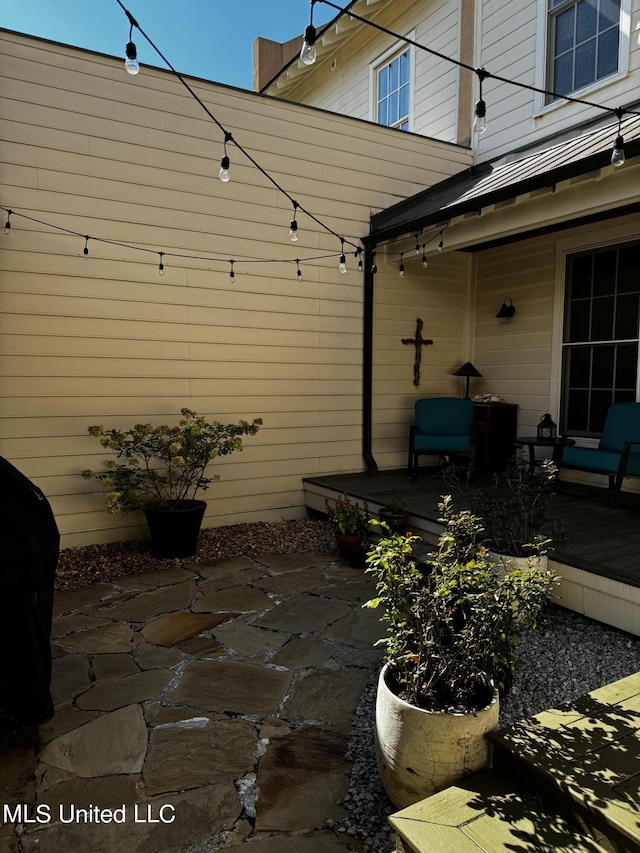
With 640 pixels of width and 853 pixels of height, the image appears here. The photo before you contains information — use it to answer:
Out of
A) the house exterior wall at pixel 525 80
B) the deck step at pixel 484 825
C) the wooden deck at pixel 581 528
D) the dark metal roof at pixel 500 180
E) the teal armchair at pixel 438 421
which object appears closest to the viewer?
the deck step at pixel 484 825

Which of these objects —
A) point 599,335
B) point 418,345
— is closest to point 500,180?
point 599,335

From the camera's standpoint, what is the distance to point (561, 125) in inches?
198

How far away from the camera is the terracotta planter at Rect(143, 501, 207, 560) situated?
13.3ft

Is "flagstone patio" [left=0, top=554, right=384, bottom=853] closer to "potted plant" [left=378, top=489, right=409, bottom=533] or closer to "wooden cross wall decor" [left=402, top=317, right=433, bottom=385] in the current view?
"potted plant" [left=378, top=489, right=409, bottom=533]

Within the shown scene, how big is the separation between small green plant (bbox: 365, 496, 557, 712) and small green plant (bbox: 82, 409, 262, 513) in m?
2.52

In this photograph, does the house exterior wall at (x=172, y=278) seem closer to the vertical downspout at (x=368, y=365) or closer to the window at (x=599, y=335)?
the vertical downspout at (x=368, y=365)

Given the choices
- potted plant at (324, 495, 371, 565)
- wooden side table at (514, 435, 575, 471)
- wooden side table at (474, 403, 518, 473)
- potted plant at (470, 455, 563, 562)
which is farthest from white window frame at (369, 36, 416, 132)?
potted plant at (470, 455, 563, 562)

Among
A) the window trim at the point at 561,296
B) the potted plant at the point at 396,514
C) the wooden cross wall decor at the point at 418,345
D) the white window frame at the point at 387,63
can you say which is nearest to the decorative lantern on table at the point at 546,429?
the window trim at the point at 561,296

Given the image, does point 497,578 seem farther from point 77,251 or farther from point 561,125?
point 561,125

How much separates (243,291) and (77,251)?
4.42 ft

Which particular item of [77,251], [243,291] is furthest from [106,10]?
[243,291]

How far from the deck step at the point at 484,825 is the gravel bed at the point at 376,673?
0.21 m

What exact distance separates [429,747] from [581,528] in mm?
2472

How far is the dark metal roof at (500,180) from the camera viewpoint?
11.6ft
